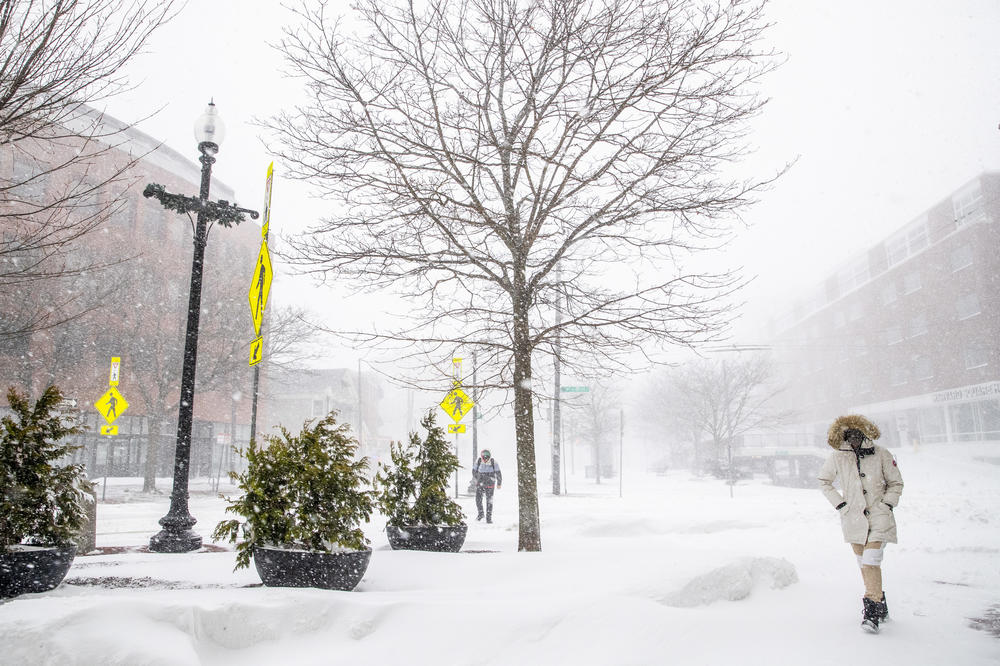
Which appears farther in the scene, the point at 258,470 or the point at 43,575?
the point at 258,470

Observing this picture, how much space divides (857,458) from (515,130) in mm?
5029

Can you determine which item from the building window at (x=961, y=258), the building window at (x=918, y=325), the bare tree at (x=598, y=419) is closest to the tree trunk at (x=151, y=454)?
the bare tree at (x=598, y=419)

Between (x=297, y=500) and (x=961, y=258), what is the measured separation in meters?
42.8

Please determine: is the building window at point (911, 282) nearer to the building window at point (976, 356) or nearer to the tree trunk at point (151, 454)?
the building window at point (976, 356)

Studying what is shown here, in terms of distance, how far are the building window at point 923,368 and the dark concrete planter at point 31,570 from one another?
45.7 m

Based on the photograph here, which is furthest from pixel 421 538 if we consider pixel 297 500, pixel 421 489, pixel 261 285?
pixel 261 285

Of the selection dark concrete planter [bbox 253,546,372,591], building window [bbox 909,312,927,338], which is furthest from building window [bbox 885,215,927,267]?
dark concrete planter [bbox 253,546,372,591]

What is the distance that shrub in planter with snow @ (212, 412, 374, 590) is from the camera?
190 inches

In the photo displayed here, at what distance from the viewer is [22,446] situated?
4.77 metres

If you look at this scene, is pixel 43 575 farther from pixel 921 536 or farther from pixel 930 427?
pixel 930 427

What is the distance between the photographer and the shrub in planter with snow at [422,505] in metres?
7.44

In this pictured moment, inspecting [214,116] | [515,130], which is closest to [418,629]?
[515,130]

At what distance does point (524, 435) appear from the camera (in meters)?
7.57

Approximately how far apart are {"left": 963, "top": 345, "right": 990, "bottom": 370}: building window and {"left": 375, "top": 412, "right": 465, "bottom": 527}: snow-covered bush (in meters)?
37.5
